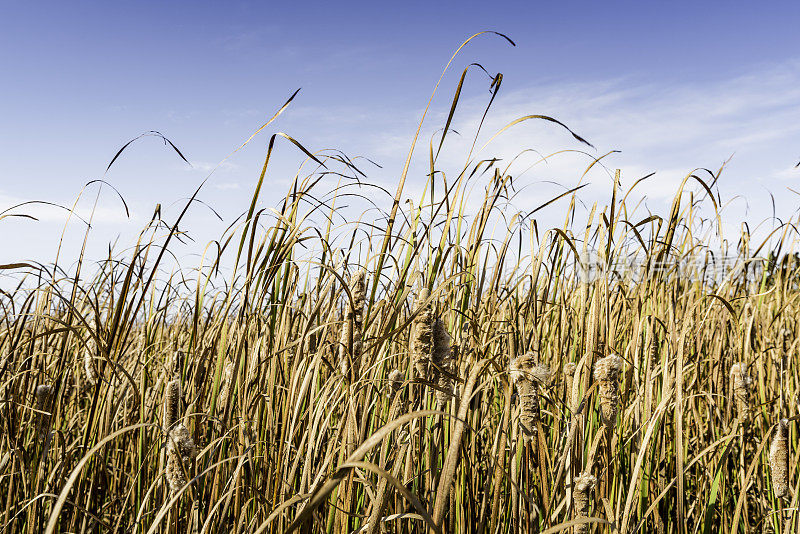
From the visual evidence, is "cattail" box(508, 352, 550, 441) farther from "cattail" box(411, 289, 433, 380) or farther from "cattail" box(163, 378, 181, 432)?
"cattail" box(163, 378, 181, 432)

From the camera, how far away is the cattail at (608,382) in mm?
1406

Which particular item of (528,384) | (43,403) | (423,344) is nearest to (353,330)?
(423,344)

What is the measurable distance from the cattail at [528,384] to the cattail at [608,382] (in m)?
0.19

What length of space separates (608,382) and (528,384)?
0.94 ft

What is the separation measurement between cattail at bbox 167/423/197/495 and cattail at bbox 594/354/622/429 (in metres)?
1.07

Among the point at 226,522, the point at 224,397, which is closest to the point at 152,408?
the point at 224,397

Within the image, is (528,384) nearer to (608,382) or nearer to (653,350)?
(608,382)

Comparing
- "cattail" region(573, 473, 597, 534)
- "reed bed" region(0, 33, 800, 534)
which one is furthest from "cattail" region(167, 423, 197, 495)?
"cattail" region(573, 473, 597, 534)

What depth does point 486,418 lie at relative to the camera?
194 cm

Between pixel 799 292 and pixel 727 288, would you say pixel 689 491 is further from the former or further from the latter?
pixel 799 292

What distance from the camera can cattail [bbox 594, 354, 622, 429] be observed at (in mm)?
1406

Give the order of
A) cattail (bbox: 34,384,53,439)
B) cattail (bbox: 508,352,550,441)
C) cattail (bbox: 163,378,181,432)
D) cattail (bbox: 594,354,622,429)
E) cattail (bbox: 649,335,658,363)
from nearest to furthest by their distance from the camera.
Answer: cattail (bbox: 508,352,550,441), cattail (bbox: 594,354,622,429), cattail (bbox: 163,378,181,432), cattail (bbox: 649,335,658,363), cattail (bbox: 34,384,53,439)

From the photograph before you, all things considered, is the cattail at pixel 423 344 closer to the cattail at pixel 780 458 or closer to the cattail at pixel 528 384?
the cattail at pixel 528 384

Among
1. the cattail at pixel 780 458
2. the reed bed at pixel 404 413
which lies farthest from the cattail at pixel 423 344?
the cattail at pixel 780 458
